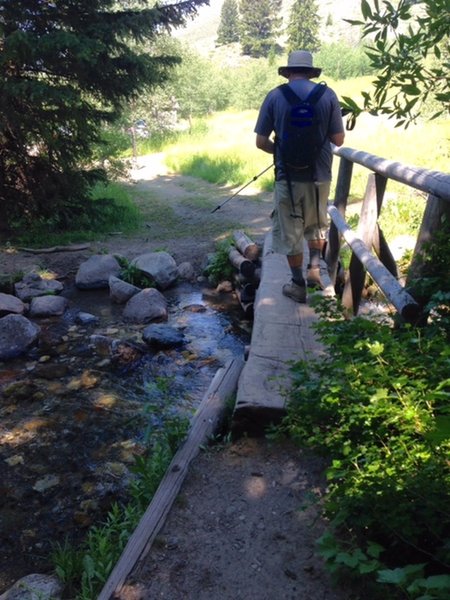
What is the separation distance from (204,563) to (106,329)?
4376 mm

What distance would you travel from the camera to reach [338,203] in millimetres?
5504

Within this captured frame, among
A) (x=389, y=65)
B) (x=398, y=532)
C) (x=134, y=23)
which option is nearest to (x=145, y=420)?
(x=398, y=532)

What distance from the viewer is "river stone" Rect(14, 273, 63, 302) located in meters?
6.93

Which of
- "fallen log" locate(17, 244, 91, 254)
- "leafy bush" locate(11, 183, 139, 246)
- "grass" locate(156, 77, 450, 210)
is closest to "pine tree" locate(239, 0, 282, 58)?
"grass" locate(156, 77, 450, 210)

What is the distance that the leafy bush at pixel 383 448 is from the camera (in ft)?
4.99

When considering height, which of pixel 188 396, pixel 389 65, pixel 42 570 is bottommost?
pixel 188 396

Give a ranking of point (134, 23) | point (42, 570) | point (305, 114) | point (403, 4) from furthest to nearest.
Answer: point (134, 23), point (305, 114), point (42, 570), point (403, 4)

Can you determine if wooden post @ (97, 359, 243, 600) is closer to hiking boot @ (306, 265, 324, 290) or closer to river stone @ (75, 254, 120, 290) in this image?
hiking boot @ (306, 265, 324, 290)

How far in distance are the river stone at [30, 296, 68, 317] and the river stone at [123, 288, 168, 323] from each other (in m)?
0.91

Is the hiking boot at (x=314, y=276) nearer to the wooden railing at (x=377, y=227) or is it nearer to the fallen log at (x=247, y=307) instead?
the wooden railing at (x=377, y=227)

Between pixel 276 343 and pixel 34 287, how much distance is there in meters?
4.70

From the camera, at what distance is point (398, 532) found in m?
1.56

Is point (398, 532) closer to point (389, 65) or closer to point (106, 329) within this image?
point (389, 65)

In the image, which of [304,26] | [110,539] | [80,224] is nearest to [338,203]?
[110,539]
